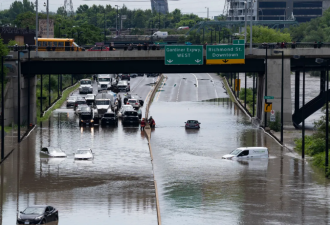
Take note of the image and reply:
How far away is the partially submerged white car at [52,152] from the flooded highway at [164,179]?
63cm

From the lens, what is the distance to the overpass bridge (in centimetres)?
7675

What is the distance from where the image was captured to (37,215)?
112 feet

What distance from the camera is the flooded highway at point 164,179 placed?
3756 cm

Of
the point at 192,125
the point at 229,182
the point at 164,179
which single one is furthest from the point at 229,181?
the point at 192,125

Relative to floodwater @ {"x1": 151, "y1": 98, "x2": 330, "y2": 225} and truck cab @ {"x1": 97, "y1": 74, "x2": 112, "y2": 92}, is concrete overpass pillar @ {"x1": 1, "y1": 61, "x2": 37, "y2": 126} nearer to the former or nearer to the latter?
floodwater @ {"x1": 151, "y1": 98, "x2": 330, "y2": 225}

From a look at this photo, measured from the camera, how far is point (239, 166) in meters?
53.8

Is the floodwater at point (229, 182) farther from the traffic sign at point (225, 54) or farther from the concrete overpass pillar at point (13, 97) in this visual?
the concrete overpass pillar at point (13, 97)

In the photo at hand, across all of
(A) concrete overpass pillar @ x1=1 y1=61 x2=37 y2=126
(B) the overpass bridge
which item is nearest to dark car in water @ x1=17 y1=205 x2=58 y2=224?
(A) concrete overpass pillar @ x1=1 y1=61 x2=37 y2=126

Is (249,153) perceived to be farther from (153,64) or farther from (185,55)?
(153,64)

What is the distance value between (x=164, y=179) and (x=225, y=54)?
31.1 meters

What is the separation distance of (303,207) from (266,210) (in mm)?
2368

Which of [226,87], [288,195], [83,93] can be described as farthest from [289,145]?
[226,87]

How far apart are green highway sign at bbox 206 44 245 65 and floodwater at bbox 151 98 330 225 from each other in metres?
7.21

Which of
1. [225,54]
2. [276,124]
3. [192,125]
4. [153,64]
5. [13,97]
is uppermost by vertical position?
[225,54]
